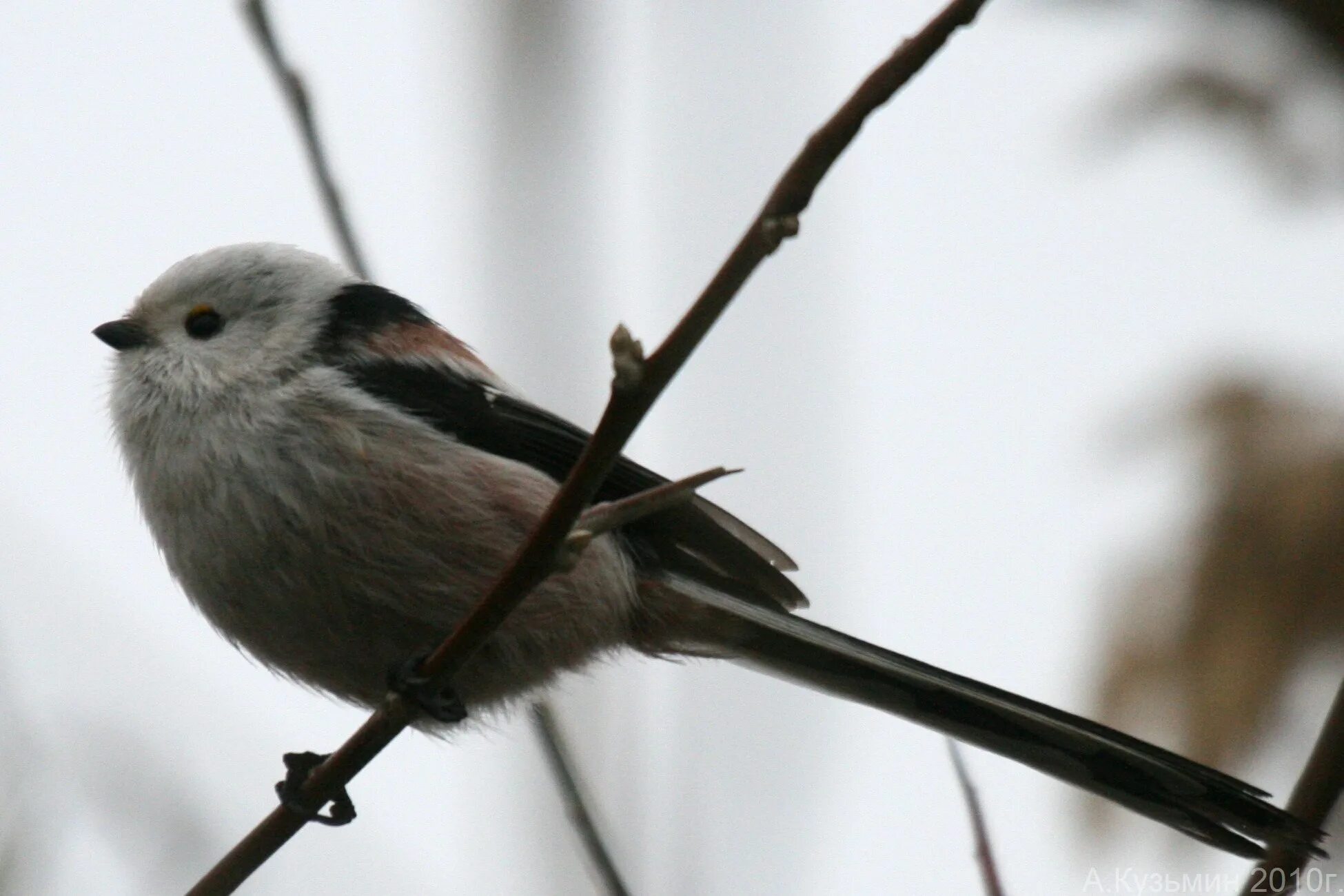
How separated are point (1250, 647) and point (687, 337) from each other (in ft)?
5.87

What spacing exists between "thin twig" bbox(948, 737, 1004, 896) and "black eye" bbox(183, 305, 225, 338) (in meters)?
1.96

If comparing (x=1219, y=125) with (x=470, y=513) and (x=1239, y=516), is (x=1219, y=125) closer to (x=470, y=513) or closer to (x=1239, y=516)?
(x=1239, y=516)

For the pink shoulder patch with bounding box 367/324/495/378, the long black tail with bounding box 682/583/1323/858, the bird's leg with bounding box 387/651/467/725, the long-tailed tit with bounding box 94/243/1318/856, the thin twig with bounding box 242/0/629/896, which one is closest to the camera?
the bird's leg with bounding box 387/651/467/725

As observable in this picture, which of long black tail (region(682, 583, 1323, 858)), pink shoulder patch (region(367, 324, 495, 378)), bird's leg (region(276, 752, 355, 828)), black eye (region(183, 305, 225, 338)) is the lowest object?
bird's leg (region(276, 752, 355, 828))

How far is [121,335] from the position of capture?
3.27 meters

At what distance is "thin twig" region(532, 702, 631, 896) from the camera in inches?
90.7

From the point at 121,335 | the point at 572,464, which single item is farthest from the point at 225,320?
the point at 572,464

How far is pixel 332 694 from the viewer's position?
304 centimetres

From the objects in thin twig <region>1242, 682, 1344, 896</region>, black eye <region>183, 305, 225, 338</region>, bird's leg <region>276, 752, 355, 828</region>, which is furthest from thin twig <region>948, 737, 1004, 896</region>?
black eye <region>183, 305, 225, 338</region>

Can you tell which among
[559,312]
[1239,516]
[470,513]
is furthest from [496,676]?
[1239,516]

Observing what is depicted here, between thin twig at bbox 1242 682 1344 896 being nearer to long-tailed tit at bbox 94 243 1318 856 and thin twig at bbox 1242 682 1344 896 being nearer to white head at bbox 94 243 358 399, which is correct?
long-tailed tit at bbox 94 243 1318 856

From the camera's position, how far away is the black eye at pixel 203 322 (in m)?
3.27

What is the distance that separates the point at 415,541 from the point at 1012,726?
1218 millimetres

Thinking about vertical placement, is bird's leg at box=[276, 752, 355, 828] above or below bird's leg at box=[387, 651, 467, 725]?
below
